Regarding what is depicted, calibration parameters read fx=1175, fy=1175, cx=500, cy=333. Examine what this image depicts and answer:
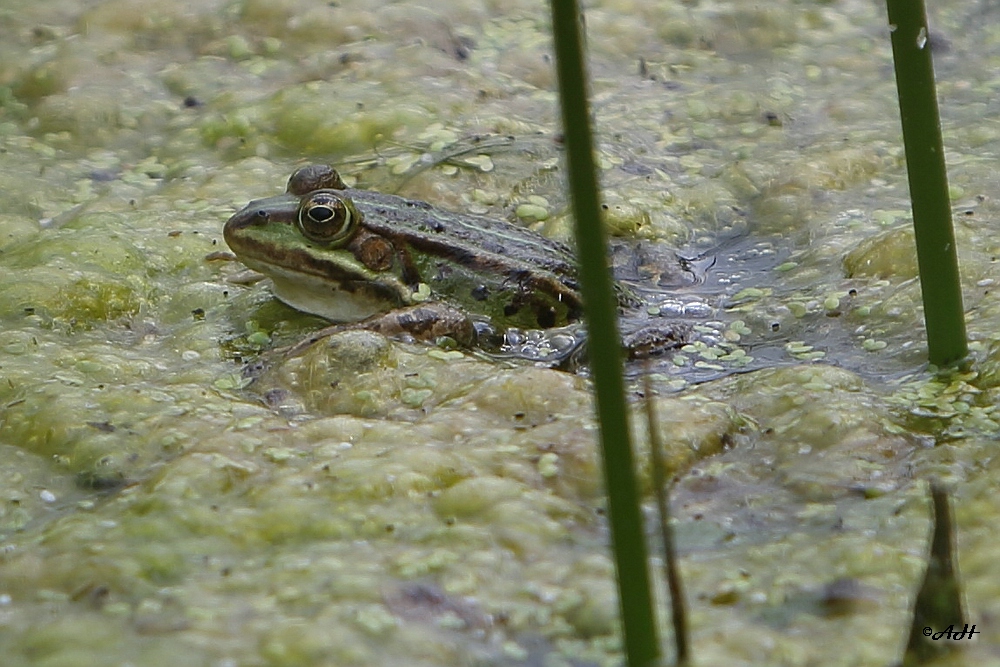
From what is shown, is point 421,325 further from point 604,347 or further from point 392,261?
point 604,347

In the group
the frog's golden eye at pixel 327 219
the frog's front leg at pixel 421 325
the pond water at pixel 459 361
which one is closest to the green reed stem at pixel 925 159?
the pond water at pixel 459 361

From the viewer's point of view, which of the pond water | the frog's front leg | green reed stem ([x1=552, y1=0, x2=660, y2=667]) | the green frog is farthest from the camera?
the green frog

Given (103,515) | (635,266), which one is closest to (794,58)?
(635,266)

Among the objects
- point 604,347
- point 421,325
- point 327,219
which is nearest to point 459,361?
point 421,325

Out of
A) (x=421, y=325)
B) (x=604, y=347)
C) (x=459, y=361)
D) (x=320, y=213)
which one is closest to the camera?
(x=604, y=347)

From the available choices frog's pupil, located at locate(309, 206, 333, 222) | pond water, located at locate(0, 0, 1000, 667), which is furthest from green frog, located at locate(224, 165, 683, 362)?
pond water, located at locate(0, 0, 1000, 667)

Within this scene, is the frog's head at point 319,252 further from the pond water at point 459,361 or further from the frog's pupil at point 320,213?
the pond water at point 459,361

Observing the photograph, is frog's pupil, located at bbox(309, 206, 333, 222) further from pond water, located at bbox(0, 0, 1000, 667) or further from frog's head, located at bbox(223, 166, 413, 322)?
pond water, located at bbox(0, 0, 1000, 667)
